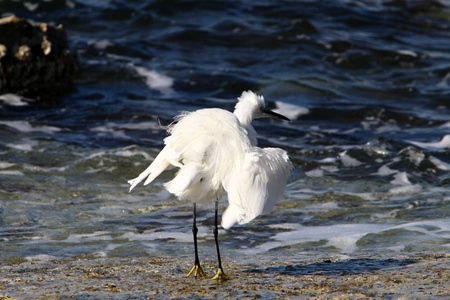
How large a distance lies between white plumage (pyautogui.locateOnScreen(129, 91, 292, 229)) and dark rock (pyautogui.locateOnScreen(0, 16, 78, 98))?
673 cm

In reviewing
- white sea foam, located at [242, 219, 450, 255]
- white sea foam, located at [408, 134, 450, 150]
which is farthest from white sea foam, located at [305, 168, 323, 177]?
white sea foam, located at [408, 134, 450, 150]

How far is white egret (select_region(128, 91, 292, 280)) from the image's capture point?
12.6ft

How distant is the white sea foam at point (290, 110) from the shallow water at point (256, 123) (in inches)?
1.8

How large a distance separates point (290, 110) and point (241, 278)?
22.2 ft

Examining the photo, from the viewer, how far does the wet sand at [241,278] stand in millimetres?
3633

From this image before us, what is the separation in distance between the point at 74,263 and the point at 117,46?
31.2 feet

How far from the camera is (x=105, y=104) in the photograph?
10500 millimetres

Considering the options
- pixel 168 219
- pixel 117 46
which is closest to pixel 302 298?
pixel 168 219

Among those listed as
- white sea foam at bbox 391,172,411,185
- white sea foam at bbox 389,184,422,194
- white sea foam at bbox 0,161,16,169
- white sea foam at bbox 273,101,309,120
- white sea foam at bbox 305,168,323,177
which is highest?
white sea foam at bbox 389,184,422,194

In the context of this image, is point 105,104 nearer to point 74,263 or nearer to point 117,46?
point 117,46

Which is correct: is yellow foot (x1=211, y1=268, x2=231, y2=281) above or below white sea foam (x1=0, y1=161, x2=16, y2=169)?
above

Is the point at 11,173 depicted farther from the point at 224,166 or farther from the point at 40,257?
the point at 224,166

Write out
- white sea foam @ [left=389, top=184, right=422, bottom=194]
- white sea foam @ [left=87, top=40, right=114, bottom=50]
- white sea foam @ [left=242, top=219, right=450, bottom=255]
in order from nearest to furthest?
white sea foam @ [left=242, top=219, right=450, bottom=255] → white sea foam @ [left=389, top=184, right=422, bottom=194] → white sea foam @ [left=87, top=40, right=114, bottom=50]

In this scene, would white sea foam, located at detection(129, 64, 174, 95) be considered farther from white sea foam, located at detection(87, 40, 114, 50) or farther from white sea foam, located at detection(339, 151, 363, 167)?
white sea foam, located at detection(339, 151, 363, 167)
